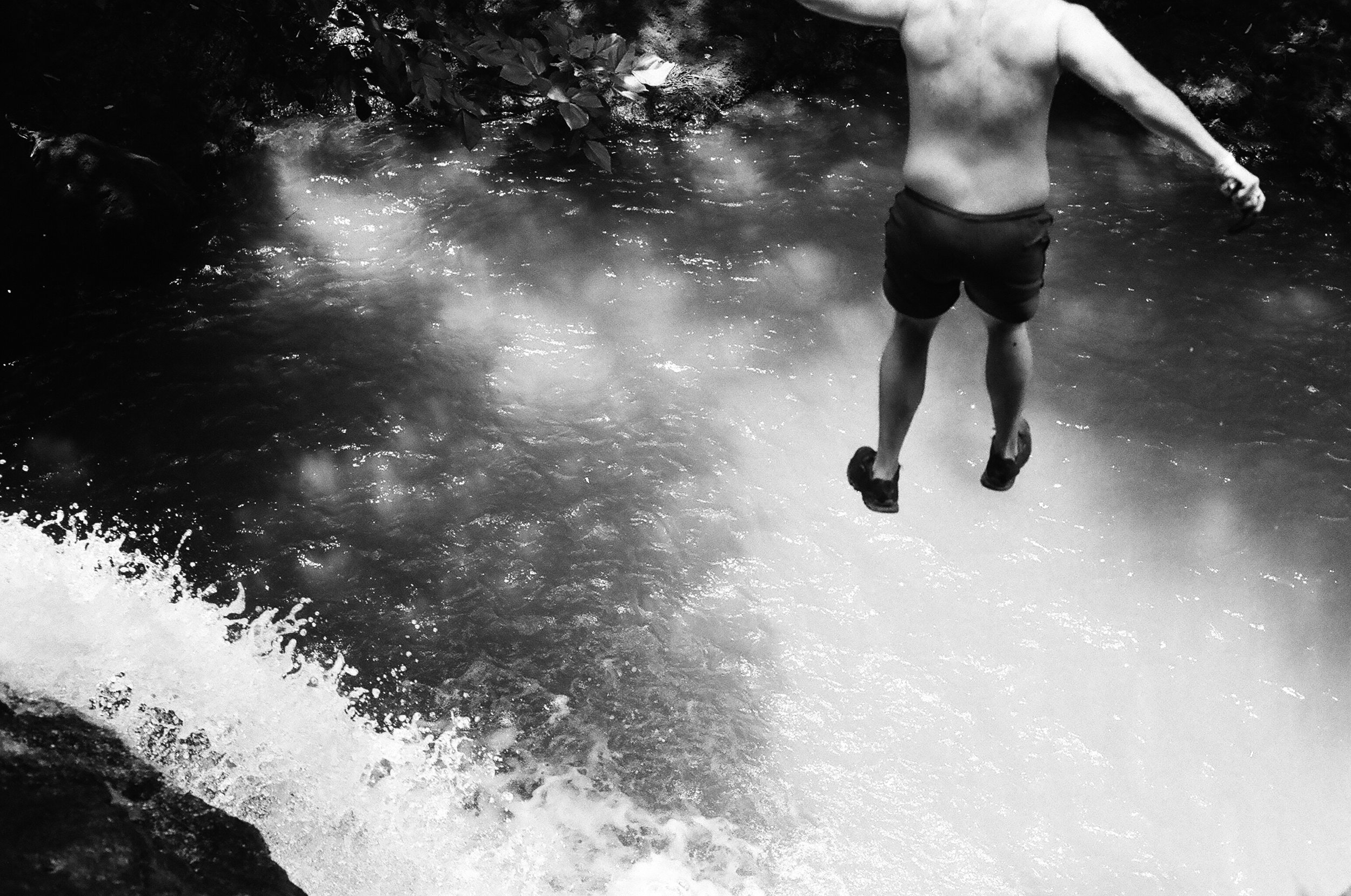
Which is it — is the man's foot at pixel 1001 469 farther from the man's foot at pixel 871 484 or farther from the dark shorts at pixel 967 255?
the dark shorts at pixel 967 255

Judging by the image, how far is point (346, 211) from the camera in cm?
695

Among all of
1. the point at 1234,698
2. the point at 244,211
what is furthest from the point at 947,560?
the point at 244,211

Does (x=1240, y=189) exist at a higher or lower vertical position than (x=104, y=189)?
higher

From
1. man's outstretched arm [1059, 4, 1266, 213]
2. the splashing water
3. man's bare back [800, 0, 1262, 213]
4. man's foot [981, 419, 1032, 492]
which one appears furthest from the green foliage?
the splashing water

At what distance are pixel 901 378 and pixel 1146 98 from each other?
3.38 ft

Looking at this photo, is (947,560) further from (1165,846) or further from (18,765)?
(18,765)

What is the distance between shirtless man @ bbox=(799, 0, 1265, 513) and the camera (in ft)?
8.39

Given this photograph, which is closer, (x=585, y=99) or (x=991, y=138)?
(x=991, y=138)

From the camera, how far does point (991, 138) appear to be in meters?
2.75

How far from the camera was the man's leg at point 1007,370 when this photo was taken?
311 cm

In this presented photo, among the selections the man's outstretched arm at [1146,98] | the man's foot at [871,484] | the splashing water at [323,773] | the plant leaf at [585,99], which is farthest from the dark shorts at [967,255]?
the splashing water at [323,773]

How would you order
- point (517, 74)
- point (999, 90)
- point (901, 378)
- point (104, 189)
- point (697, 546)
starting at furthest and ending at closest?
point (104, 189) → point (697, 546) → point (517, 74) → point (901, 378) → point (999, 90)

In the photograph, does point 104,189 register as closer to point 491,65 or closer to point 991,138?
point 491,65

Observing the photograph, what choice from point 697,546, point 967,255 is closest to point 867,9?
point 967,255
